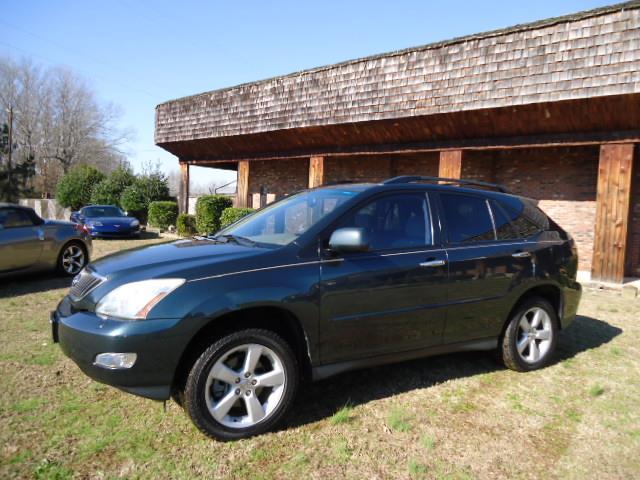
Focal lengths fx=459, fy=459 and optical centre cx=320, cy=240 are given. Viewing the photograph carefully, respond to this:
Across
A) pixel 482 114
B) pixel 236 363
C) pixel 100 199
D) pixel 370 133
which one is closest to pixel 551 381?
pixel 236 363

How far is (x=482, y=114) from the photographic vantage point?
1080 cm

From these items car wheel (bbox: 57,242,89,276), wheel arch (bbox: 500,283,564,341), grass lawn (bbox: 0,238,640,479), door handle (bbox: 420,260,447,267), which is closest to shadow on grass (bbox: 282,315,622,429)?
grass lawn (bbox: 0,238,640,479)

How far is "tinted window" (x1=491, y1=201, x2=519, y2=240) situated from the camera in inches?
167

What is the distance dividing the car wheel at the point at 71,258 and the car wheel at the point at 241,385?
6.58 metres

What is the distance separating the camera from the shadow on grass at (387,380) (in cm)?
352

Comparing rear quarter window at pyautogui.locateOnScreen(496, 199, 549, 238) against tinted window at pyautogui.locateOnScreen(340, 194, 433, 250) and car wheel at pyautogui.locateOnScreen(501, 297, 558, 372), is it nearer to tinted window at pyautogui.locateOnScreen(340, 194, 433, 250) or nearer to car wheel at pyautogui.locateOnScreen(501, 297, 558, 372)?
car wheel at pyautogui.locateOnScreen(501, 297, 558, 372)

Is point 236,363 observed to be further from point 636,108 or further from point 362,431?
point 636,108

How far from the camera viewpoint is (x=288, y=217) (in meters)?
3.90

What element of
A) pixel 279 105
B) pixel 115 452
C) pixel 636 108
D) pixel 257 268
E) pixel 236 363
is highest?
pixel 279 105

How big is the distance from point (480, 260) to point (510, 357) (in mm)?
1041

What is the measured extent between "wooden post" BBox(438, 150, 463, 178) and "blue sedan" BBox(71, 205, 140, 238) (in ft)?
36.1

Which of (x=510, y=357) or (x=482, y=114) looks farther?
(x=482, y=114)

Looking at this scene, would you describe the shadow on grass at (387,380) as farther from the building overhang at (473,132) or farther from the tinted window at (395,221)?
the building overhang at (473,132)

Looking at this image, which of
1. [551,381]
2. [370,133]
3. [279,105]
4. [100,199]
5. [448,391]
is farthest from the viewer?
[100,199]
